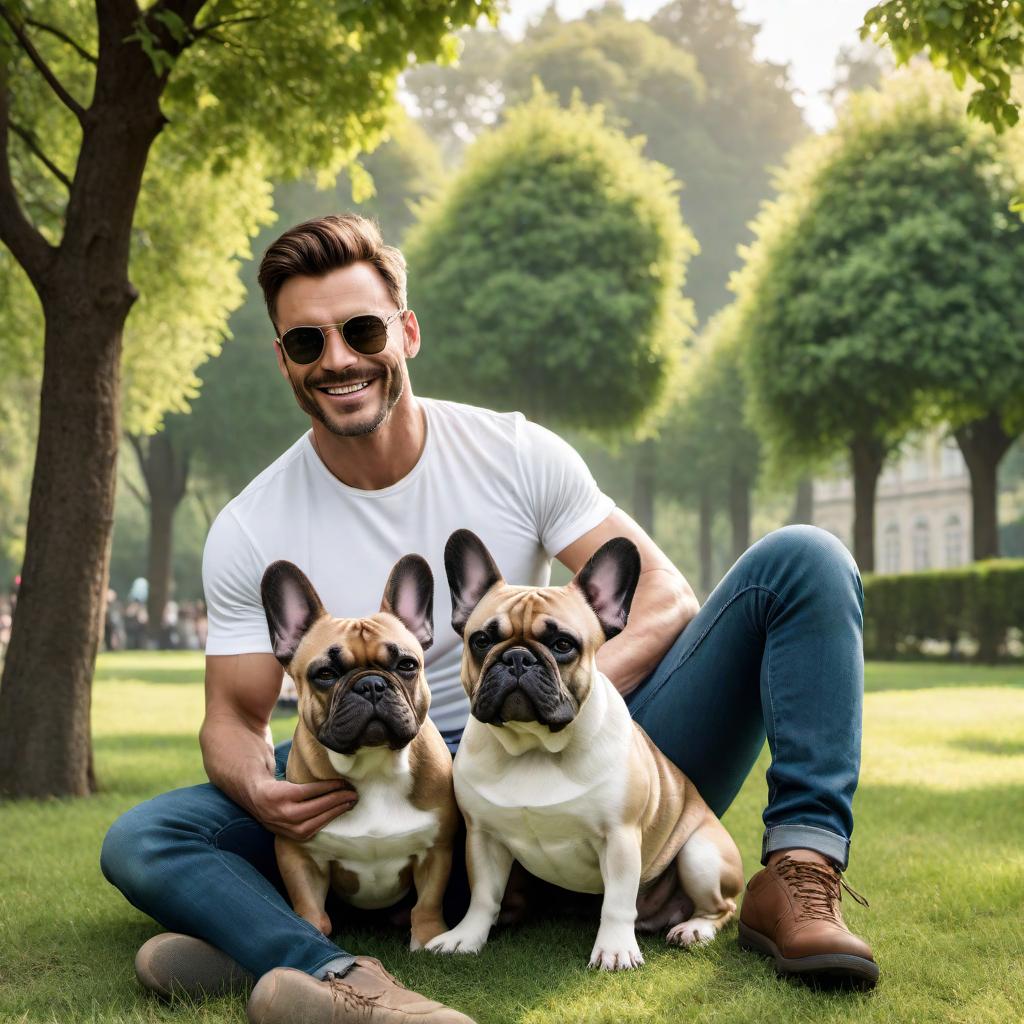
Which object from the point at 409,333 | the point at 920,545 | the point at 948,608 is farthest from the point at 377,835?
the point at 920,545

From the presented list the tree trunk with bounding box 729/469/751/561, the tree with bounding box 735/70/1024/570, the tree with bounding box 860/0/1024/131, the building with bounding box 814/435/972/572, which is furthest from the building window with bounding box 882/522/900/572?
the tree with bounding box 860/0/1024/131

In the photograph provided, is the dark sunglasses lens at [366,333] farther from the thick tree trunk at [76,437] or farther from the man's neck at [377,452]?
the thick tree trunk at [76,437]

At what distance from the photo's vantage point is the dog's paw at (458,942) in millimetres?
3590

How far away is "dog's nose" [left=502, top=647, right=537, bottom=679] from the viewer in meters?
3.26

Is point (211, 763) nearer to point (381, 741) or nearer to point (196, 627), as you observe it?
point (381, 741)

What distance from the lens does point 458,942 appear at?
3.60 meters

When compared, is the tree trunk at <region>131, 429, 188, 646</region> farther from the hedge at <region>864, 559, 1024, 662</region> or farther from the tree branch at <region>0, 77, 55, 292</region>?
the tree branch at <region>0, 77, 55, 292</region>

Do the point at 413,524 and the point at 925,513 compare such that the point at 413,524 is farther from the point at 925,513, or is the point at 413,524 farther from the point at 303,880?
the point at 925,513

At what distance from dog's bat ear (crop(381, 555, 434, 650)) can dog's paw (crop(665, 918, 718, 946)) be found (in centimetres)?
111

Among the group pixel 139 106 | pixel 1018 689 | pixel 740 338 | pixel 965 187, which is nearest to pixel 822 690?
pixel 139 106

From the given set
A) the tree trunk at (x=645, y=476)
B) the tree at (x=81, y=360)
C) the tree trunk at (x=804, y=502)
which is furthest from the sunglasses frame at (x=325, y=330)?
the tree trunk at (x=804, y=502)

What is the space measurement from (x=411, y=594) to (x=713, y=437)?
37.4m

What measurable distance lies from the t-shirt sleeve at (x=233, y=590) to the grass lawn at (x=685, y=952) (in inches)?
38.3

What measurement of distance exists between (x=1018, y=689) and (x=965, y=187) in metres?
11.7
